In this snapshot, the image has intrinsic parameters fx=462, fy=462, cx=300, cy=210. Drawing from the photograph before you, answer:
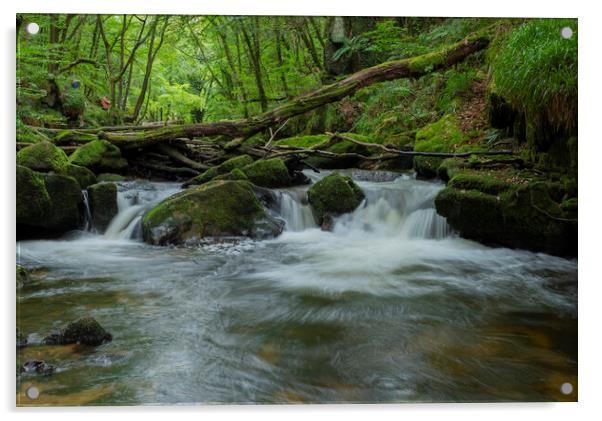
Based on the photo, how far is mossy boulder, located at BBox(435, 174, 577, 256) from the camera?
288cm

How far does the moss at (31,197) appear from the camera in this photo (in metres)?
2.87

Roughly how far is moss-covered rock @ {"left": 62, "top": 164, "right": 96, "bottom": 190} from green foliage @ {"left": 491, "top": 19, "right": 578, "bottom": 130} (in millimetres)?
3162

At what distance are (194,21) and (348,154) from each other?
1576mm

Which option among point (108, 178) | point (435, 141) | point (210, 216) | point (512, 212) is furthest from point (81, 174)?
point (512, 212)

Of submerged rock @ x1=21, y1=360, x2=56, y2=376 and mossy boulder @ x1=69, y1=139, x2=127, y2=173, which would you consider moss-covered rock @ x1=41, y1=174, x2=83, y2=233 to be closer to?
mossy boulder @ x1=69, y1=139, x2=127, y2=173

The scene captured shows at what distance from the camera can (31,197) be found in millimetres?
3137

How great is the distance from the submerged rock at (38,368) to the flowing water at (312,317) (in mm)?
37

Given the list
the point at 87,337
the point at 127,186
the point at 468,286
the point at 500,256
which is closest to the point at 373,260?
the point at 468,286

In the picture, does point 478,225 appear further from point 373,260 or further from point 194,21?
point 194,21

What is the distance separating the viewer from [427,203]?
3564 millimetres

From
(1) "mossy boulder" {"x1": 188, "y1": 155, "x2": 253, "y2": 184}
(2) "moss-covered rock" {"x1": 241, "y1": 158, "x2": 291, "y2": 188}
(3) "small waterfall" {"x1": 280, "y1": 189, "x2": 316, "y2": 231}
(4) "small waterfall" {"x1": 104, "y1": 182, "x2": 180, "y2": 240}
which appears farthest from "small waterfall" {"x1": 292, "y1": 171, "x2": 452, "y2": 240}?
(4) "small waterfall" {"x1": 104, "y1": 182, "x2": 180, "y2": 240}

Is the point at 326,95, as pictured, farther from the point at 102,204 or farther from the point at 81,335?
the point at 81,335

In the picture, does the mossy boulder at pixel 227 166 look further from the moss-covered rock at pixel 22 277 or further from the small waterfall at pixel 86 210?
the moss-covered rock at pixel 22 277

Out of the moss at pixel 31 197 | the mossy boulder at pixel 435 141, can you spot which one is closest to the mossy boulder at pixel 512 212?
the mossy boulder at pixel 435 141
